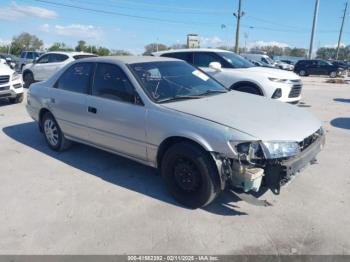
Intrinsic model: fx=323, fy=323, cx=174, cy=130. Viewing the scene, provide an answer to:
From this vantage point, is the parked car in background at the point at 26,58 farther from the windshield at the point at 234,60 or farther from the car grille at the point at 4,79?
the windshield at the point at 234,60

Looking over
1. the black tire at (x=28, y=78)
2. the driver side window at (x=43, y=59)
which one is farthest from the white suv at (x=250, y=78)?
the black tire at (x=28, y=78)

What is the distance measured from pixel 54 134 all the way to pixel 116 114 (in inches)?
73.3

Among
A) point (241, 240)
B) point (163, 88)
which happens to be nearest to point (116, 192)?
point (163, 88)

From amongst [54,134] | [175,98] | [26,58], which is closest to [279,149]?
[175,98]

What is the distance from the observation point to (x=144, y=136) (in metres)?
3.86

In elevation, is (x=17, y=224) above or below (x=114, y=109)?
below

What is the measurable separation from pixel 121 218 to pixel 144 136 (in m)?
0.98

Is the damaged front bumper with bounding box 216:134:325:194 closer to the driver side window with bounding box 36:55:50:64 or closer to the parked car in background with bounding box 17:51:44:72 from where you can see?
the driver side window with bounding box 36:55:50:64

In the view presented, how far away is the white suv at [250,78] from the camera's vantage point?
7914 millimetres

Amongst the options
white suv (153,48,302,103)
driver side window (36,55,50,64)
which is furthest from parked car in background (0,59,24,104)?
white suv (153,48,302,103)

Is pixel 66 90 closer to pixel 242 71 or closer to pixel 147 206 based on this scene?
pixel 147 206

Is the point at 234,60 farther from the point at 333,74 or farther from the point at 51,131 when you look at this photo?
the point at 333,74

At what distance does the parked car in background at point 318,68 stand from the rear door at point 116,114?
97.0 feet

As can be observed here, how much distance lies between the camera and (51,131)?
548cm
